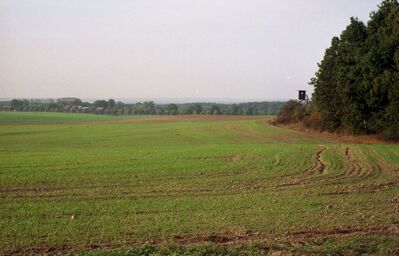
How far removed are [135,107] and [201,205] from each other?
4696 inches

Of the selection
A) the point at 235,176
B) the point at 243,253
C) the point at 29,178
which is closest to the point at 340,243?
the point at 243,253

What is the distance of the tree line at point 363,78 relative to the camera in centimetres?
4303

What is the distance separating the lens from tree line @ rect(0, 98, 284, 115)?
382 ft

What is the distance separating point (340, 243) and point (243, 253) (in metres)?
2.25

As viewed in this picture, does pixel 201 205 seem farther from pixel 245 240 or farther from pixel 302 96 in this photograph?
pixel 302 96

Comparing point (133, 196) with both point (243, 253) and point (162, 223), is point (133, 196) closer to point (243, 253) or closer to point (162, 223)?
point (162, 223)

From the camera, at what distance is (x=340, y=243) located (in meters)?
10.1

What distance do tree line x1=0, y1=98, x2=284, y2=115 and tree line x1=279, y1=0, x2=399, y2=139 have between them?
49388 mm

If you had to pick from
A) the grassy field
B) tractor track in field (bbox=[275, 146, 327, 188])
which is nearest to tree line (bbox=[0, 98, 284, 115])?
tractor track in field (bbox=[275, 146, 327, 188])

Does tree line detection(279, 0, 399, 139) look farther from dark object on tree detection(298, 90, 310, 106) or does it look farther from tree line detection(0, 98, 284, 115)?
tree line detection(0, 98, 284, 115)

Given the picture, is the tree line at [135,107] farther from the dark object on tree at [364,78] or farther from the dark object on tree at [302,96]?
the dark object on tree at [364,78]

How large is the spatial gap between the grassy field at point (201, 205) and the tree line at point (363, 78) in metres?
15.7

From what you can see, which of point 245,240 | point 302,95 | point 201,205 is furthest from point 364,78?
point 245,240

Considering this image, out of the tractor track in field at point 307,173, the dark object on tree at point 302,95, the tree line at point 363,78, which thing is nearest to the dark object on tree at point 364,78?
the tree line at point 363,78
